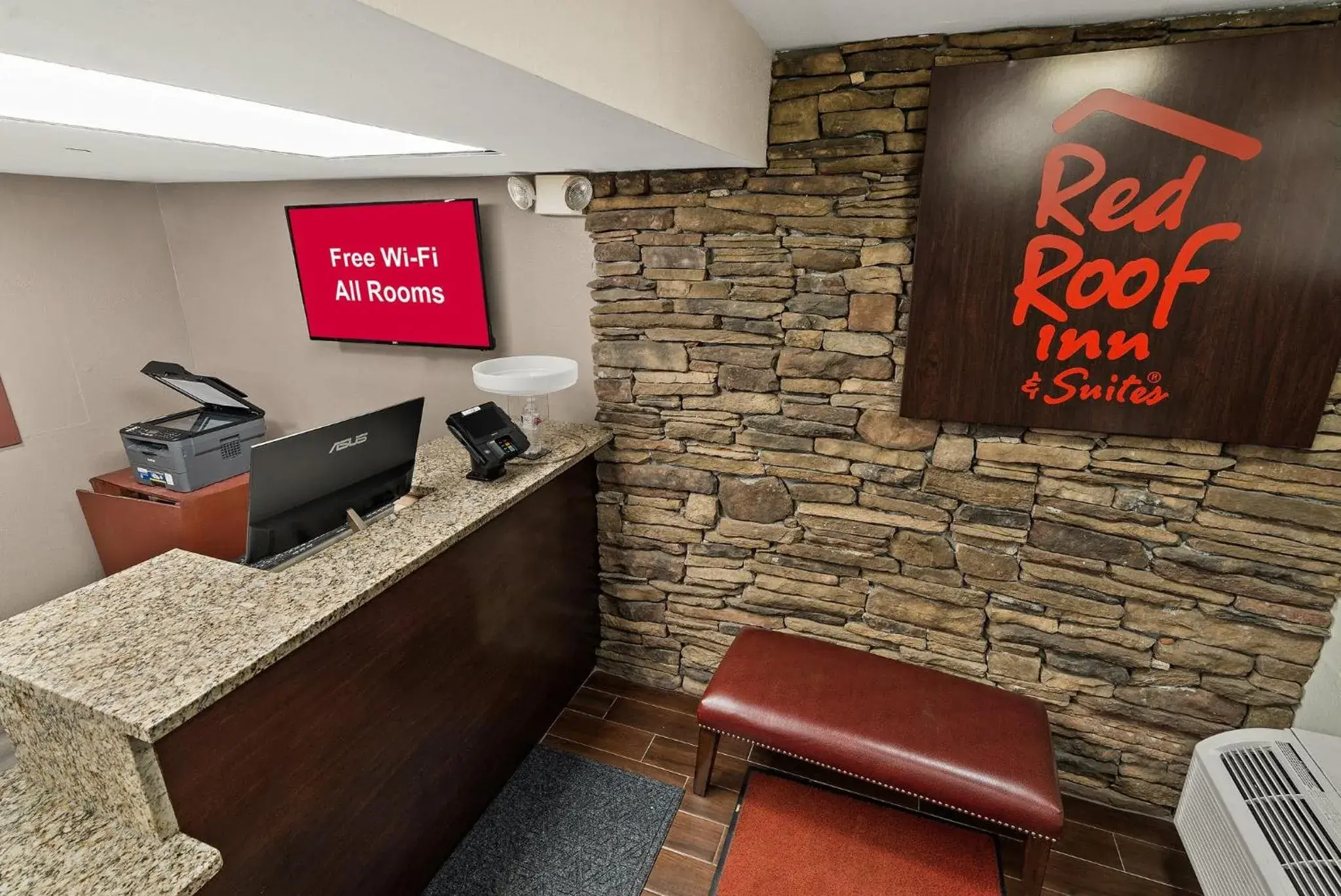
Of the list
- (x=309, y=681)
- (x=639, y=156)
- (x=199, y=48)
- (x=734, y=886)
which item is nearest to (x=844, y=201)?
(x=639, y=156)

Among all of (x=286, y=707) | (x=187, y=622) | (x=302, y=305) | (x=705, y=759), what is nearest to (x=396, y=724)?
(x=286, y=707)

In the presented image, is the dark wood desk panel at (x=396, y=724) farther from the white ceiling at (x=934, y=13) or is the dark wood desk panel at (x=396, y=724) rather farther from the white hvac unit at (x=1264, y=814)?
the white hvac unit at (x=1264, y=814)

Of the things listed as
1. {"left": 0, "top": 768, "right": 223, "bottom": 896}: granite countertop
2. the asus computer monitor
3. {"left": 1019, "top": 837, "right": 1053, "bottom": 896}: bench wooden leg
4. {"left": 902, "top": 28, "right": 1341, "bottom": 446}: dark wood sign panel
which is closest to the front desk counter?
{"left": 0, "top": 768, "right": 223, "bottom": 896}: granite countertop

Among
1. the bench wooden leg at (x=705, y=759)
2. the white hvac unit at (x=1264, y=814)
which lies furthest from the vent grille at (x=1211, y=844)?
the bench wooden leg at (x=705, y=759)

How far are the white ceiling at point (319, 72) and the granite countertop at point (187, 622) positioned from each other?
38.3 inches

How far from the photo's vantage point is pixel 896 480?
7.07 ft

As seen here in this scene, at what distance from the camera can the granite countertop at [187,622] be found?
1099mm

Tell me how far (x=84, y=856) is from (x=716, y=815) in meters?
1.66

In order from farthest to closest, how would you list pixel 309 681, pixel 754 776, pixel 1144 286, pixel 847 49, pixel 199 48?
1. pixel 754 776
2. pixel 847 49
3. pixel 1144 286
4. pixel 309 681
5. pixel 199 48

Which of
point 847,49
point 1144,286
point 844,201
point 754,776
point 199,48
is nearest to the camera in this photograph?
point 199,48

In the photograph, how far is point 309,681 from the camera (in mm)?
1405

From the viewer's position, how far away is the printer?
2.70 meters

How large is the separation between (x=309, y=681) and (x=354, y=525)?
56cm

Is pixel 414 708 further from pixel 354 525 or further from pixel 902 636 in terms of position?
pixel 902 636
